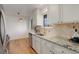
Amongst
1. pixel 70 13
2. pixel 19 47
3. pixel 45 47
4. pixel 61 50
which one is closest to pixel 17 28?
pixel 19 47

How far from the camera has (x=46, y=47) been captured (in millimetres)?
2006

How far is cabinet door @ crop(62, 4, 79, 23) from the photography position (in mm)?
1799

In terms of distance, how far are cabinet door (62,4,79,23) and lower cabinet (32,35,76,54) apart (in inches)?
19.7

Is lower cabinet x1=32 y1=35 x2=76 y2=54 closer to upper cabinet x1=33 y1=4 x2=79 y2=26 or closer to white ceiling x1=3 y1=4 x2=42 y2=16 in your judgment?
upper cabinet x1=33 y1=4 x2=79 y2=26

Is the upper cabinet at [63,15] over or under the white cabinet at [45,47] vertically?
over

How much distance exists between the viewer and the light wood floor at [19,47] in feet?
5.81

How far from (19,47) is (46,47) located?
464mm

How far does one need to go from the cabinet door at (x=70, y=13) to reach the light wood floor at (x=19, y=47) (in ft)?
2.62

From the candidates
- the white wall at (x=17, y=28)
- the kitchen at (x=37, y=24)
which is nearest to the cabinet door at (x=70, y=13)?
the kitchen at (x=37, y=24)

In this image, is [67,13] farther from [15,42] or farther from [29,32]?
[15,42]

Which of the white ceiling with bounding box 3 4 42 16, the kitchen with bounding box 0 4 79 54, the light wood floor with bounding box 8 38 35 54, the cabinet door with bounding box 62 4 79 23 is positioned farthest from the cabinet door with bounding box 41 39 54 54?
the white ceiling with bounding box 3 4 42 16

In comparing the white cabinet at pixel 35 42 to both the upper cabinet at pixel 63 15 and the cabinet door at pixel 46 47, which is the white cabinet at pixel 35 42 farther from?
the upper cabinet at pixel 63 15

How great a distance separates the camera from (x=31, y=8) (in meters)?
1.79
